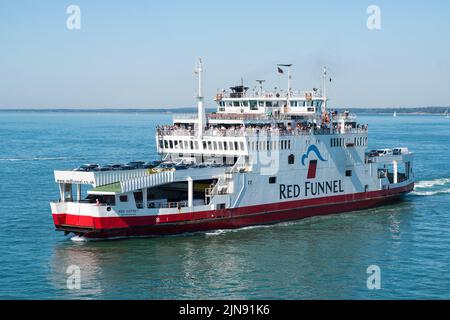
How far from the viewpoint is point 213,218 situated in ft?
141

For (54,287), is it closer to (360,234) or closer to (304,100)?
(360,234)

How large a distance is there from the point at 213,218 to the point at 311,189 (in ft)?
30.0

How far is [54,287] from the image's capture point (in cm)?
3147

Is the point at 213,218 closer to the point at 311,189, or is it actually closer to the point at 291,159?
the point at 291,159

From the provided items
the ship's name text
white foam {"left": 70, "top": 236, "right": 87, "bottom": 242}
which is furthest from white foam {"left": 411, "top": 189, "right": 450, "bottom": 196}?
white foam {"left": 70, "top": 236, "right": 87, "bottom": 242}

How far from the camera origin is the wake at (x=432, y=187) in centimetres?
6053

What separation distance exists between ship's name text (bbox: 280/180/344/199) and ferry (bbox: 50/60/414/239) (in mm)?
70

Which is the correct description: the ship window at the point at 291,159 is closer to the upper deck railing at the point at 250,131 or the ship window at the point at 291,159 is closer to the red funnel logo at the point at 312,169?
the upper deck railing at the point at 250,131

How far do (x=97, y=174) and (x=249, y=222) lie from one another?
35.5ft

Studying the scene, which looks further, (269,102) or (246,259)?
(269,102)

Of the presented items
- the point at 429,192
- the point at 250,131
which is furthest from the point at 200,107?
the point at 429,192

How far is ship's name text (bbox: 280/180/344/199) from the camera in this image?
154ft

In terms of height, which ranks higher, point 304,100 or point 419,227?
point 304,100
